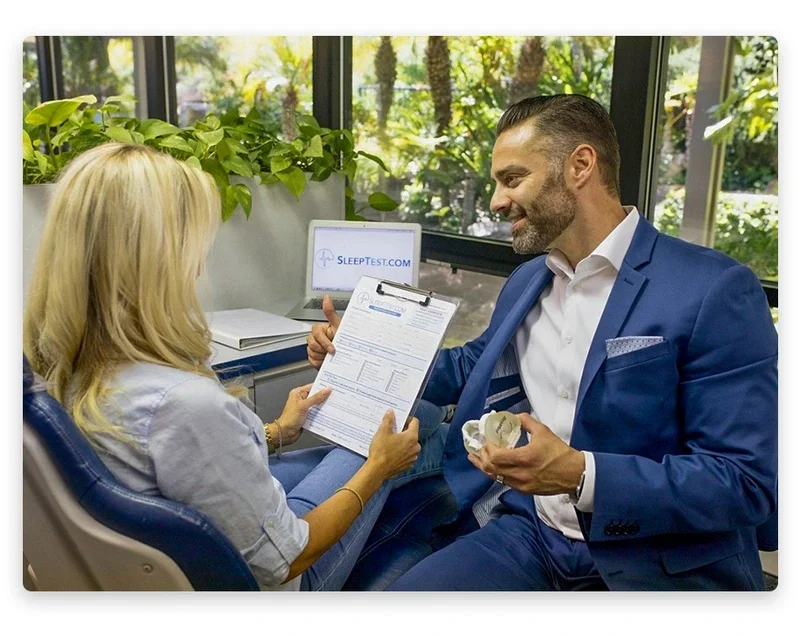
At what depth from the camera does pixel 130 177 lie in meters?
1.12

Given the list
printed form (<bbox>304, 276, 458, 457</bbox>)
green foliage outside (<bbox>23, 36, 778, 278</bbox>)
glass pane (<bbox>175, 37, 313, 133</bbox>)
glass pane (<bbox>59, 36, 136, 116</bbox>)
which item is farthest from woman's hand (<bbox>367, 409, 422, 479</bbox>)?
glass pane (<bbox>59, 36, 136, 116</bbox>)

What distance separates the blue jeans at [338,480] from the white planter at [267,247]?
634 millimetres

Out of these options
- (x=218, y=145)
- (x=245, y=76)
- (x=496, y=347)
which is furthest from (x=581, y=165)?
(x=245, y=76)

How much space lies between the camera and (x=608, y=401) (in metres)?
1.33

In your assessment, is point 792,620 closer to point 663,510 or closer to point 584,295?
point 663,510

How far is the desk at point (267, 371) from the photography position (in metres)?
1.71

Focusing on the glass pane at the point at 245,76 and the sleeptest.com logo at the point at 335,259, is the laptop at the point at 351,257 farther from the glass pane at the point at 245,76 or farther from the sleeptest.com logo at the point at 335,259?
the glass pane at the point at 245,76

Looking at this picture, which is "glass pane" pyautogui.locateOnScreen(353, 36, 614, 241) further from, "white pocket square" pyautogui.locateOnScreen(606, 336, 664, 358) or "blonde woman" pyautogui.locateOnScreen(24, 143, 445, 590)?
"blonde woman" pyautogui.locateOnScreen(24, 143, 445, 590)

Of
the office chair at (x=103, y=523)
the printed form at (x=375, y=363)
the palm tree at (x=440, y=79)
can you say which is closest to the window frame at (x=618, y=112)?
the palm tree at (x=440, y=79)

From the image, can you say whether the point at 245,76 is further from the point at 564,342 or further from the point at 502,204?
the point at 564,342

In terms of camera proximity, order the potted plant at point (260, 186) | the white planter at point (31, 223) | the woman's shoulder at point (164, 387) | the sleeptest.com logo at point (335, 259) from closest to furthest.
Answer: the woman's shoulder at point (164, 387) < the white planter at point (31, 223) < the potted plant at point (260, 186) < the sleeptest.com logo at point (335, 259)

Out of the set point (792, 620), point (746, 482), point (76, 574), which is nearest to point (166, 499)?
point (76, 574)

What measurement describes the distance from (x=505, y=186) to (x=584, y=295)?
237mm

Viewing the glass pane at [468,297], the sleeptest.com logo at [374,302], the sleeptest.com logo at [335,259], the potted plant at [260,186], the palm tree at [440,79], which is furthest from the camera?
Answer: the sleeptest.com logo at [335,259]
